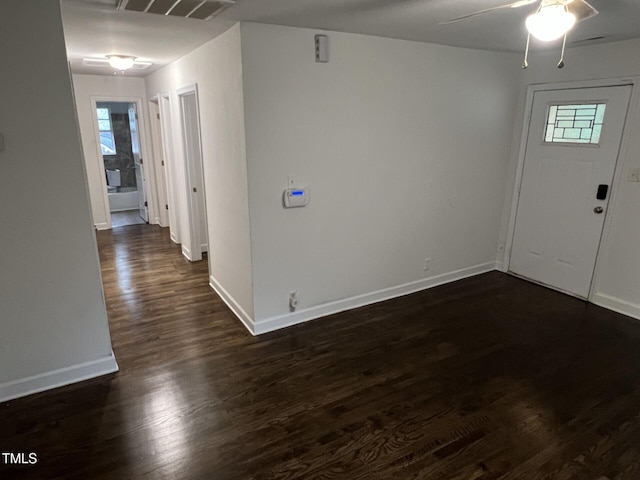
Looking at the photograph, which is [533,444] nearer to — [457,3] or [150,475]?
[150,475]

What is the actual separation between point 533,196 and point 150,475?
4198 millimetres

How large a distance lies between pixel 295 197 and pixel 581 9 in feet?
6.68

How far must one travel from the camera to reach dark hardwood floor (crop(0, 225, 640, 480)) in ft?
6.69

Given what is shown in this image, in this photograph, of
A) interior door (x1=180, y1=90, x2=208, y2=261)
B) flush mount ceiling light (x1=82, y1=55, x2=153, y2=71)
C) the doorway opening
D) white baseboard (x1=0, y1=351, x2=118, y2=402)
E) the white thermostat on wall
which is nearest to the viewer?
white baseboard (x1=0, y1=351, x2=118, y2=402)

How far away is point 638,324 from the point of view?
11.4ft

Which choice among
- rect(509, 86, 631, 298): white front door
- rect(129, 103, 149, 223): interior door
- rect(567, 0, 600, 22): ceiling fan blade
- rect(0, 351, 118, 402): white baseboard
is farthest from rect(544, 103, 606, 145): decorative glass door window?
rect(129, 103, 149, 223): interior door

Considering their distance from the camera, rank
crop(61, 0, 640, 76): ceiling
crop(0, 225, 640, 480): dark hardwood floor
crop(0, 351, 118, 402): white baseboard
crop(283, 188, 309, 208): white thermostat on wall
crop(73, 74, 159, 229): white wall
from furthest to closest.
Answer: crop(73, 74, 159, 229): white wall < crop(283, 188, 309, 208): white thermostat on wall < crop(0, 351, 118, 402): white baseboard < crop(61, 0, 640, 76): ceiling < crop(0, 225, 640, 480): dark hardwood floor

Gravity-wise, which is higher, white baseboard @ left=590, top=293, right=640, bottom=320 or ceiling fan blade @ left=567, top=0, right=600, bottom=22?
ceiling fan blade @ left=567, top=0, right=600, bottom=22

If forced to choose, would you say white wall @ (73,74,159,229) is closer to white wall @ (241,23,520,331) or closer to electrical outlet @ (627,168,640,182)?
white wall @ (241,23,520,331)

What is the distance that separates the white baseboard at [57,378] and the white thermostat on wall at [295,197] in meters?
1.64

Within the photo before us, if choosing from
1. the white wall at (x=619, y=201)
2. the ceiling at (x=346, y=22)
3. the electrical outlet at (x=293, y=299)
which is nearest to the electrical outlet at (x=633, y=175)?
the white wall at (x=619, y=201)

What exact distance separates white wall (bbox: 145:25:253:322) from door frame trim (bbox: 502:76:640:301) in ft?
10.1

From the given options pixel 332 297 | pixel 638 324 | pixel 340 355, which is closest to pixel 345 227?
pixel 332 297

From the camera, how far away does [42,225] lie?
2354 mm
